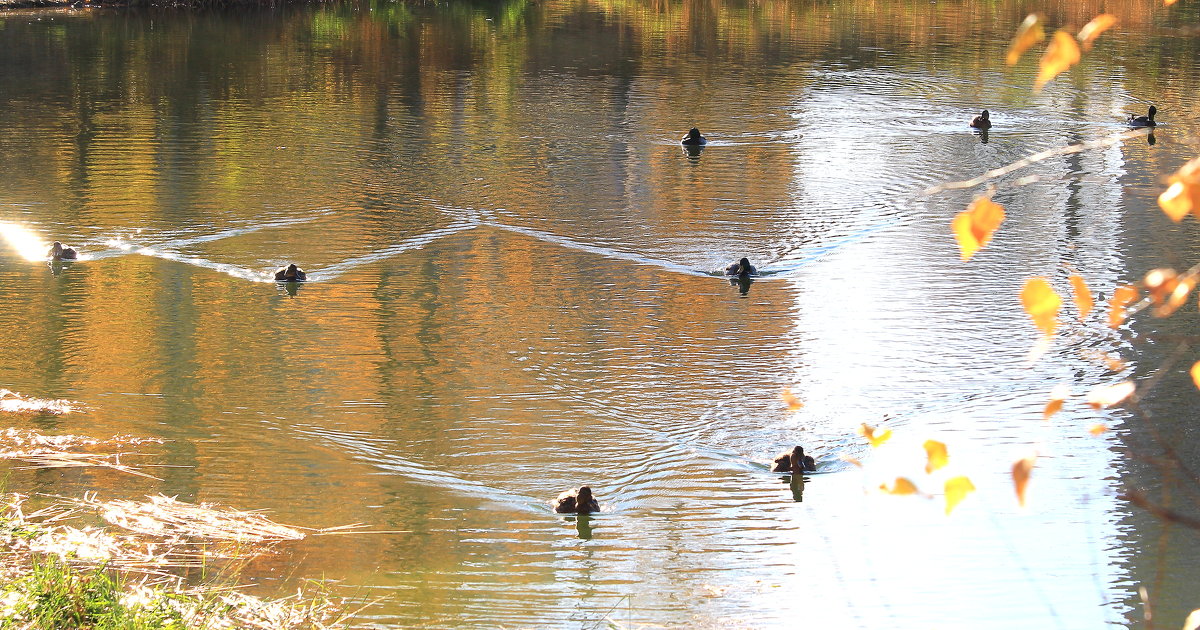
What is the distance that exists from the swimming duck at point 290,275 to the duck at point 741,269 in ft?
11.3

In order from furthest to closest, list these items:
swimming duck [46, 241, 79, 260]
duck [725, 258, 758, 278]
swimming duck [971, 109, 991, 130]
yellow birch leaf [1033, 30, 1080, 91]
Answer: swimming duck [971, 109, 991, 130]
swimming duck [46, 241, 79, 260]
duck [725, 258, 758, 278]
yellow birch leaf [1033, 30, 1080, 91]

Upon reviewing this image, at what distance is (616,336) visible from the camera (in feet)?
29.0

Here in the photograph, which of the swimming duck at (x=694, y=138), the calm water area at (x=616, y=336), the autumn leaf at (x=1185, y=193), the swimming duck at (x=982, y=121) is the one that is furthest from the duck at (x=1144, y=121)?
the autumn leaf at (x=1185, y=193)

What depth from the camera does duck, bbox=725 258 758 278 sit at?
1016cm

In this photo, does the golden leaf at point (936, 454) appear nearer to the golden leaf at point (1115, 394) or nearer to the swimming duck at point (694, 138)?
the golden leaf at point (1115, 394)

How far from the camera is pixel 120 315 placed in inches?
363

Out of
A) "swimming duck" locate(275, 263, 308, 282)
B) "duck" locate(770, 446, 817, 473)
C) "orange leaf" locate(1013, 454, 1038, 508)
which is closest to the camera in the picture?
"orange leaf" locate(1013, 454, 1038, 508)

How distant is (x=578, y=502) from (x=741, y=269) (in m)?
4.50

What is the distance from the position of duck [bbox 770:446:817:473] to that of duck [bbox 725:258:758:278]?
3649 millimetres

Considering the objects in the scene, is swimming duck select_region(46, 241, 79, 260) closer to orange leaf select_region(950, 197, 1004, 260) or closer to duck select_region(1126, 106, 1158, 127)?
orange leaf select_region(950, 197, 1004, 260)

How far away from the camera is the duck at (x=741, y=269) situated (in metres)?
10.2

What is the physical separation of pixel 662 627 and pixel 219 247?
23.4ft

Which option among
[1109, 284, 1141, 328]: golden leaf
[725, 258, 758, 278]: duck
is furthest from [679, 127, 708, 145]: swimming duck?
[1109, 284, 1141, 328]: golden leaf

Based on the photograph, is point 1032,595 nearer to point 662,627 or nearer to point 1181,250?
point 662,627
